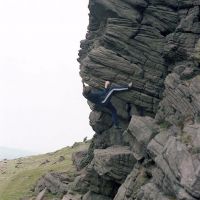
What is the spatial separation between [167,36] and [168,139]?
16564 millimetres

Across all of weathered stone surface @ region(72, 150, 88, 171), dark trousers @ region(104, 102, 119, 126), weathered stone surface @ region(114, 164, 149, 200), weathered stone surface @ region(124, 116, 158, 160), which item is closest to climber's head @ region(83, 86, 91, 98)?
dark trousers @ region(104, 102, 119, 126)

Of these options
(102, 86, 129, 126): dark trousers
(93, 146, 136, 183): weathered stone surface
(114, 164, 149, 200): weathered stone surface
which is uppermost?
(102, 86, 129, 126): dark trousers

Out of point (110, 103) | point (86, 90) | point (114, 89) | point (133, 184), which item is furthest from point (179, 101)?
point (86, 90)

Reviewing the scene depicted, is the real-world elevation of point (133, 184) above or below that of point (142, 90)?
below

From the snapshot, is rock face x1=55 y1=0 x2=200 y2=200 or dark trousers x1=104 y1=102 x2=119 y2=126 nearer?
rock face x1=55 y1=0 x2=200 y2=200

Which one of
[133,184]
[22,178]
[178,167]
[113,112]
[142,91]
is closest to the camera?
[178,167]

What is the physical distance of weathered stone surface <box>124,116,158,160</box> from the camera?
1887 inches

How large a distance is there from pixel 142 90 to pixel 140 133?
28.9ft

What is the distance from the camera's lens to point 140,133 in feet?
161

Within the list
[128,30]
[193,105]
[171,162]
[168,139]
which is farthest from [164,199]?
[128,30]

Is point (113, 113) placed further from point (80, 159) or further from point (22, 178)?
point (22, 178)

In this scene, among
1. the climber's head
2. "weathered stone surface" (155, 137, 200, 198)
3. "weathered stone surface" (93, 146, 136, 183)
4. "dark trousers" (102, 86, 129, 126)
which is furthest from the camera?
the climber's head

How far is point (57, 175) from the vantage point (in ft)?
227

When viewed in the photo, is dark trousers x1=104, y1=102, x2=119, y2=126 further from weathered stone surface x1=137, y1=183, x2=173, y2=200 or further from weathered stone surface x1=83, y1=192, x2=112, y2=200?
weathered stone surface x1=137, y1=183, x2=173, y2=200
